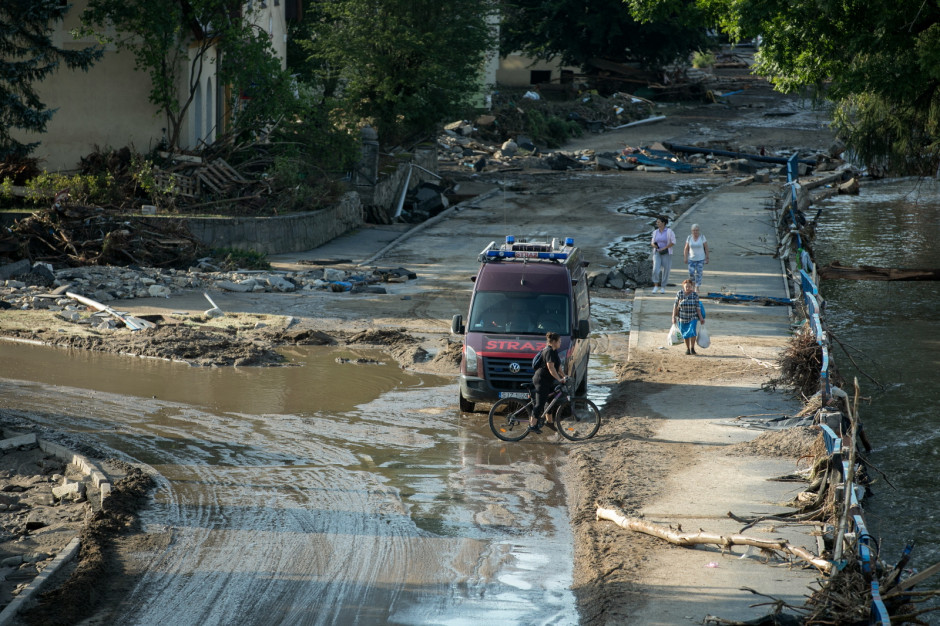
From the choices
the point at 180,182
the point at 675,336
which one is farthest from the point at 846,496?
the point at 180,182

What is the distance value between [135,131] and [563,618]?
25528 millimetres

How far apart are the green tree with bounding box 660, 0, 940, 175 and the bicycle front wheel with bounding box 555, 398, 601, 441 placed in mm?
10891

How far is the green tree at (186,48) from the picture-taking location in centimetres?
2792

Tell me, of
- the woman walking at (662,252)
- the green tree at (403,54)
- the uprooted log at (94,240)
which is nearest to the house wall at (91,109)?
the uprooted log at (94,240)

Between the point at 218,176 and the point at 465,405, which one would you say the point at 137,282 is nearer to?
the point at 218,176

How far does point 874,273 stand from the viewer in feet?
77.4

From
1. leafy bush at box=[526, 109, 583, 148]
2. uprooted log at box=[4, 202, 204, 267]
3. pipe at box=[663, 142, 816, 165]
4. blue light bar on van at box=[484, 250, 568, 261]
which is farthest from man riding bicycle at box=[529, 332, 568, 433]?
leafy bush at box=[526, 109, 583, 148]

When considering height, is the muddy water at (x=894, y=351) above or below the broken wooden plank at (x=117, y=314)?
below

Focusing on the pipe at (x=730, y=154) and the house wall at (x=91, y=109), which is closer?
the house wall at (x=91, y=109)

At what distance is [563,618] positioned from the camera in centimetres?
856

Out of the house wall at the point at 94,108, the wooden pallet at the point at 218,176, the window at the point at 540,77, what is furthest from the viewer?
the window at the point at 540,77

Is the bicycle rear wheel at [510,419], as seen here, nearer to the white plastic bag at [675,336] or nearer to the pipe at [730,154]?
the white plastic bag at [675,336]

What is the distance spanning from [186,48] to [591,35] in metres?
39.5

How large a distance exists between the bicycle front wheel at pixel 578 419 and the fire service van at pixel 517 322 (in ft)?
1.36
